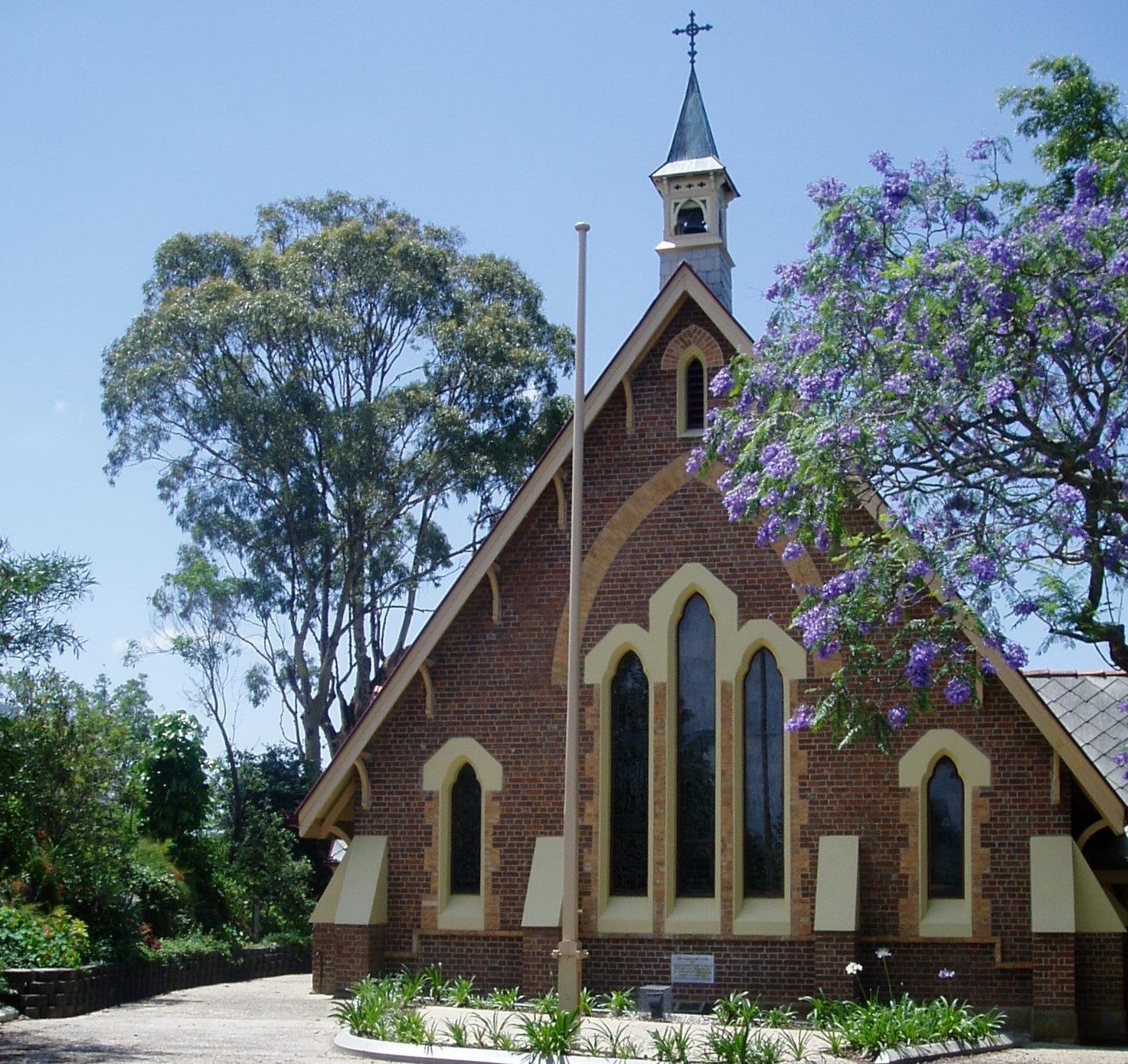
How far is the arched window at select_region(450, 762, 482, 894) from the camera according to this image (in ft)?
72.3

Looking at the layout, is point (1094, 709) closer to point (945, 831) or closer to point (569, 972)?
point (945, 831)

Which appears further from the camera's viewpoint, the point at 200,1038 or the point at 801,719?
the point at 801,719

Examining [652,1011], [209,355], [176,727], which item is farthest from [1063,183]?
[209,355]

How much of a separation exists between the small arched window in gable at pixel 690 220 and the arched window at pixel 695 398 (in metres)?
3.97

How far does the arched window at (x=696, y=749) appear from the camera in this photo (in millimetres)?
21047

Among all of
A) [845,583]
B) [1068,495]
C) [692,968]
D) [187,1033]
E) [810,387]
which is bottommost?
[187,1033]

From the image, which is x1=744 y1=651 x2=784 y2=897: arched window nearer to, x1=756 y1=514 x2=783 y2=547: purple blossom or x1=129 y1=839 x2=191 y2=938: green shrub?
x1=756 y1=514 x2=783 y2=547: purple blossom

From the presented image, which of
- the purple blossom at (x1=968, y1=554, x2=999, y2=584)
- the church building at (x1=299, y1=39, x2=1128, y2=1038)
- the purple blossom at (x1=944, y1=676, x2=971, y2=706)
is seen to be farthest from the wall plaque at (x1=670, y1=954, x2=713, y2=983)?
the purple blossom at (x1=968, y1=554, x2=999, y2=584)

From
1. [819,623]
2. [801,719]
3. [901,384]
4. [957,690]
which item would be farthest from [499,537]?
[901,384]

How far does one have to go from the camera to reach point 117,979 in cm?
2241

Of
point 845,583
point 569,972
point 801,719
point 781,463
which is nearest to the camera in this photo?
point 781,463

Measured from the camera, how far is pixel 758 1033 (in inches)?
623

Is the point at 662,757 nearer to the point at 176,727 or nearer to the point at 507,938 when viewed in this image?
the point at 507,938

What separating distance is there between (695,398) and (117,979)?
11843mm
